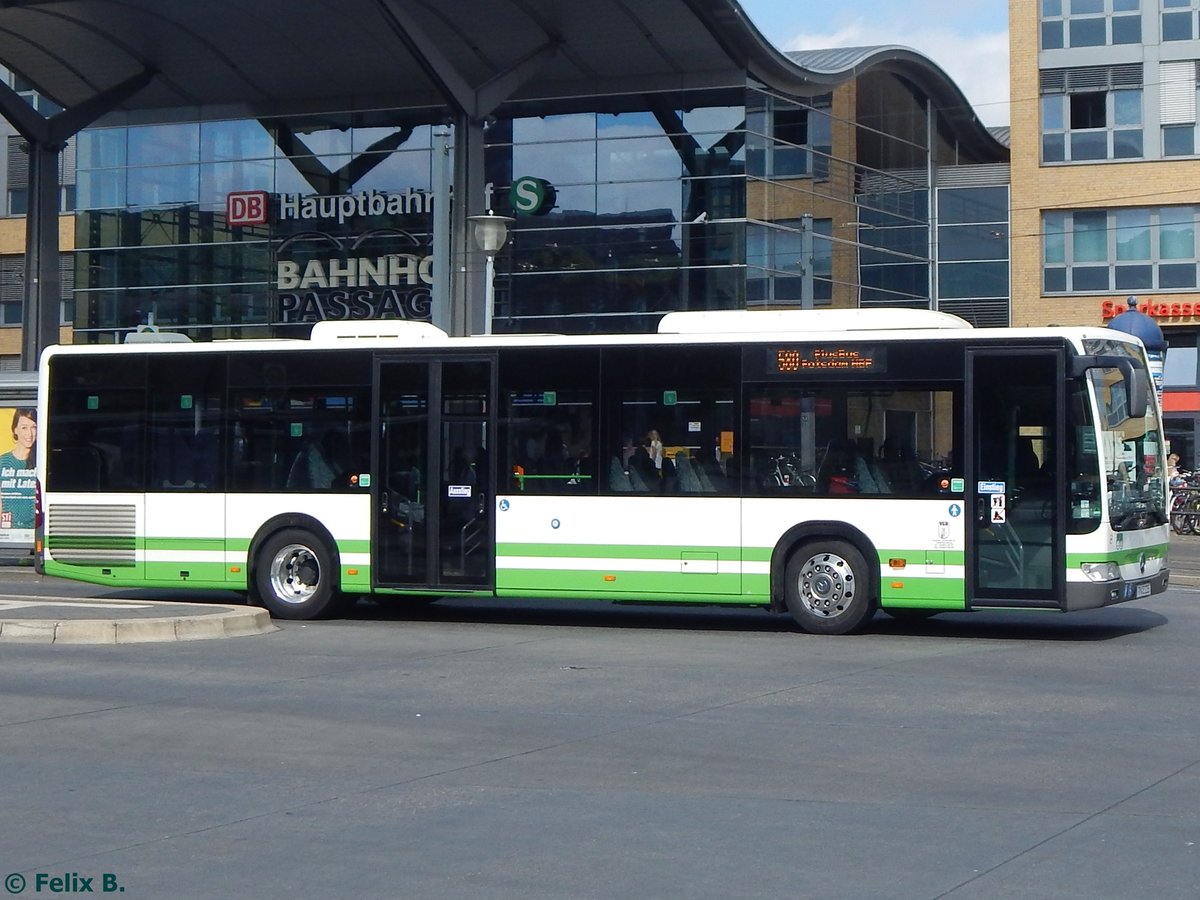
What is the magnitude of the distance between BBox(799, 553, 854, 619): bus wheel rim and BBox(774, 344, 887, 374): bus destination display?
5.80 feet

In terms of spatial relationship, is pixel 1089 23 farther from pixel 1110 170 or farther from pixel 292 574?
pixel 292 574

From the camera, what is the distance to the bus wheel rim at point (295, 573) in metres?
17.1

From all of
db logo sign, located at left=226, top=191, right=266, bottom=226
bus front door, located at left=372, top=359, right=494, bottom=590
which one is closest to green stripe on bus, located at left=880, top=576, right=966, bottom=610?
bus front door, located at left=372, top=359, right=494, bottom=590

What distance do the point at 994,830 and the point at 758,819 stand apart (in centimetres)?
103

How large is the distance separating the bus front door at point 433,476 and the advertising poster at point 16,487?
9530 millimetres

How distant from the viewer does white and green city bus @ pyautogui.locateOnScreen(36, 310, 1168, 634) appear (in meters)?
14.8

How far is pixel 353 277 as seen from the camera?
1630 inches

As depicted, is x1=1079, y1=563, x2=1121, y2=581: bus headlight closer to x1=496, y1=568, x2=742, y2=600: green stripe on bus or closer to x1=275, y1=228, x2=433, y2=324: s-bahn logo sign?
x1=496, y1=568, x2=742, y2=600: green stripe on bus

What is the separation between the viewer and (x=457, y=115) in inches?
1223

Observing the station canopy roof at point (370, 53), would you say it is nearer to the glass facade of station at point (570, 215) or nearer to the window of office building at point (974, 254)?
the glass facade of station at point (570, 215)

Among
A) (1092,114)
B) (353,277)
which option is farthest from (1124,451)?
(1092,114)

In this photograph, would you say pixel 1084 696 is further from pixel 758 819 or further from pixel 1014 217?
pixel 1014 217

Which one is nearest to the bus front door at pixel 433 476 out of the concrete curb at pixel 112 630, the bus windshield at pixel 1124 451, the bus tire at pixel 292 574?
the bus tire at pixel 292 574

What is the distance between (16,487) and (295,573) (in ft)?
29.2
